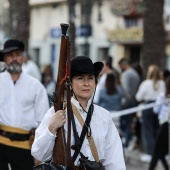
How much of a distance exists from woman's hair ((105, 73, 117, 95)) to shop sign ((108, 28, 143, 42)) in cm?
2913

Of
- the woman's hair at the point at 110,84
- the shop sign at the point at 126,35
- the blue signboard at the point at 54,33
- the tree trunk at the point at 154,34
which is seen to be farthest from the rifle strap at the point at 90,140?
the blue signboard at the point at 54,33

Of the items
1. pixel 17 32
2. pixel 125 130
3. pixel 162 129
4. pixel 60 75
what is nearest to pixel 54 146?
pixel 60 75

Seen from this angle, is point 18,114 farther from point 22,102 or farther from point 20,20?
point 20,20

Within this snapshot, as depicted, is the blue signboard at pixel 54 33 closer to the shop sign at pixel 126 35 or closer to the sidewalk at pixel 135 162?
the shop sign at pixel 126 35

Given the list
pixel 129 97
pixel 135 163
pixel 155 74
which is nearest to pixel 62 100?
pixel 155 74

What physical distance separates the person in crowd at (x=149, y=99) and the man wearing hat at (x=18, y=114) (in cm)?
518

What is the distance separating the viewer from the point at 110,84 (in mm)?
12812

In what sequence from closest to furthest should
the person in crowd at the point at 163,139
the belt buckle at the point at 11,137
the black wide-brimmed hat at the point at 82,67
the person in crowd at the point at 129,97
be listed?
the black wide-brimmed hat at the point at 82,67
the belt buckle at the point at 11,137
the person in crowd at the point at 163,139
the person in crowd at the point at 129,97

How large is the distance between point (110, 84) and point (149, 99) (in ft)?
2.47

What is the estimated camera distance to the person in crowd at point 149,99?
12.6 m

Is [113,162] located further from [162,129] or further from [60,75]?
[162,129]

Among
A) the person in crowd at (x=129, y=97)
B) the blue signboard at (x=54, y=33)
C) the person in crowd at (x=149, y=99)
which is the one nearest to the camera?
the person in crowd at (x=149, y=99)

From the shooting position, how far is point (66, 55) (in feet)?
16.6

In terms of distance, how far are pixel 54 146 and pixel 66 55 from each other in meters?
0.65
